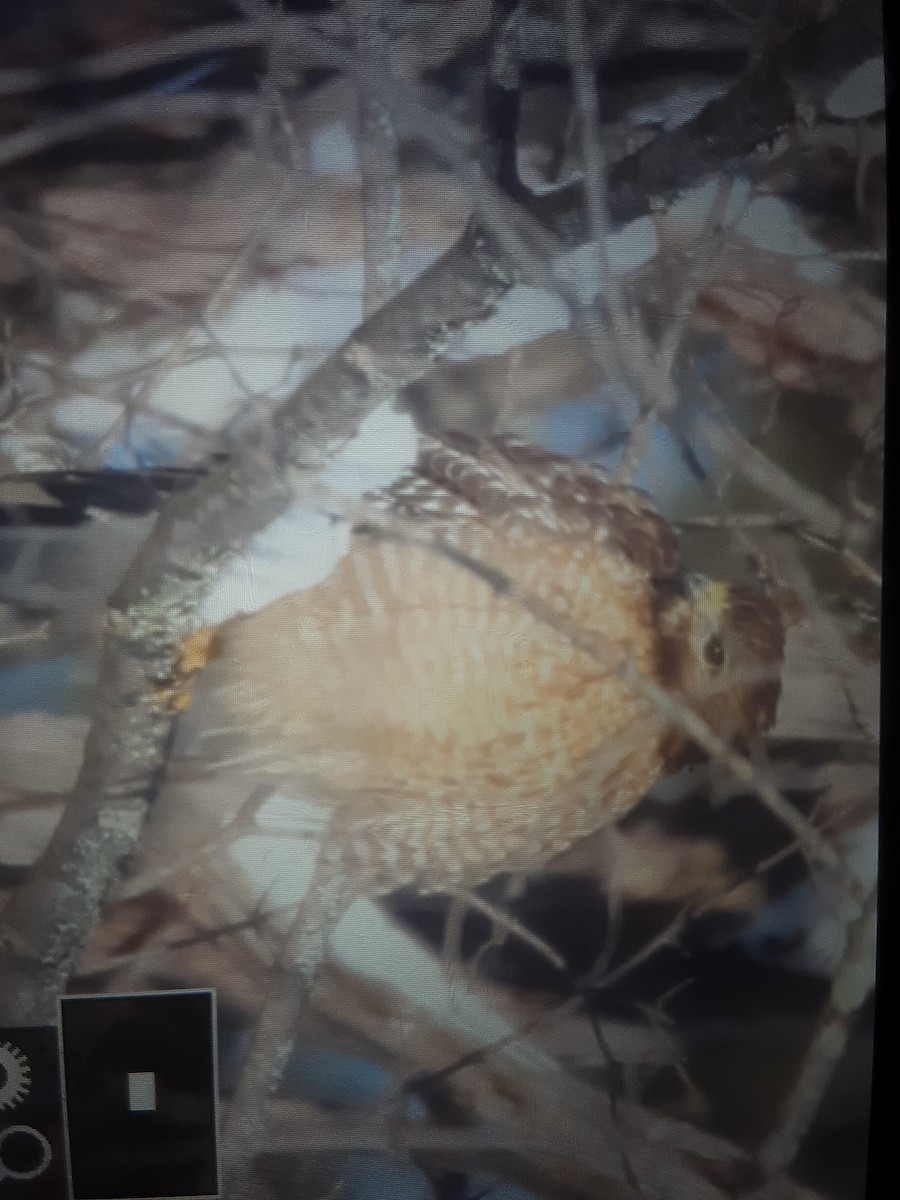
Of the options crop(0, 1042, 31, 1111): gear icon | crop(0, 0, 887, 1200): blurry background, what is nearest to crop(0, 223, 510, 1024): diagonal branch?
crop(0, 0, 887, 1200): blurry background

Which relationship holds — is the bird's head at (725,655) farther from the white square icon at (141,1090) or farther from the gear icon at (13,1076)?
the gear icon at (13,1076)

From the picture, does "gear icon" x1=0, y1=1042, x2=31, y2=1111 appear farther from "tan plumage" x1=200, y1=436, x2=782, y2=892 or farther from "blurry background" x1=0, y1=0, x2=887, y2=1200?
"tan plumage" x1=200, y1=436, x2=782, y2=892

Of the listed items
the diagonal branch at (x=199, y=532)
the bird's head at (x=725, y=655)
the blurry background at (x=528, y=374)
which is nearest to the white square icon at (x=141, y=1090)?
the blurry background at (x=528, y=374)

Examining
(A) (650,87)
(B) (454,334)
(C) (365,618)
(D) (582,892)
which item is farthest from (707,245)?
(D) (582,892)

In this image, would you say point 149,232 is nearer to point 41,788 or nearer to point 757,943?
point 41,788

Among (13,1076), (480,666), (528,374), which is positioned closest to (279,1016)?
(13,1076)

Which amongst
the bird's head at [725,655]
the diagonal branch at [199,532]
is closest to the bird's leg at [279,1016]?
the diagonal branch at [199,532]

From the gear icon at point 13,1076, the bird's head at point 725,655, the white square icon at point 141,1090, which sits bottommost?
the white square icon at point 141,1090

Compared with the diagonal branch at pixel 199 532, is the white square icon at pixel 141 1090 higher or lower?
lower
